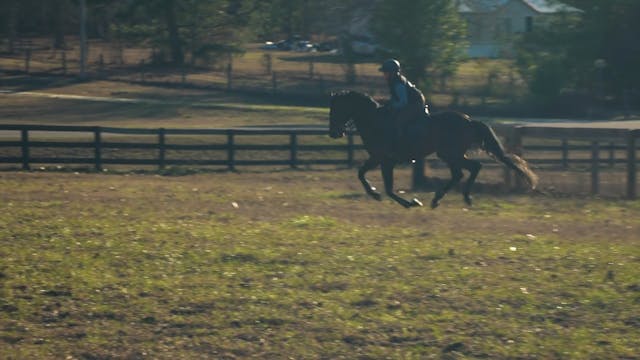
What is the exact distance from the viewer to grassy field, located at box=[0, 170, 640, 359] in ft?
27.3

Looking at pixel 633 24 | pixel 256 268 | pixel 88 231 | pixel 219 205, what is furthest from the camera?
pixel 633 24

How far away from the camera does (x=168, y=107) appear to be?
45781 mm

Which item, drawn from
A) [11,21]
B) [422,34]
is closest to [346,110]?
[422,34]

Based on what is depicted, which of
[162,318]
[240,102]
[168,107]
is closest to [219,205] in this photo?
[162,318]

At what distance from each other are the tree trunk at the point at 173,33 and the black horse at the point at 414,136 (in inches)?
1801

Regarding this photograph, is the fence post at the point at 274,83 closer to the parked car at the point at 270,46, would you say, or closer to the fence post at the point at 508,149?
the parked car at the point at 270,46

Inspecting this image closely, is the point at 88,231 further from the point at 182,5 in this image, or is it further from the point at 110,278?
the point at 182,5

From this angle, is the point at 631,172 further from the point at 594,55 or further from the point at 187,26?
the point at 187,26

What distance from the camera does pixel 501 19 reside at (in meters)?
74.2

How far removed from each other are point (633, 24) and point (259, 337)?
1781 inches

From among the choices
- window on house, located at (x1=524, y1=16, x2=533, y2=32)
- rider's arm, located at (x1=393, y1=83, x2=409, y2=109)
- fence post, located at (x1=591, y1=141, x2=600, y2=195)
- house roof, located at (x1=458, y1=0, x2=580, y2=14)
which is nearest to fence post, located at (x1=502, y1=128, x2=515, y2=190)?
fence post, located at (x1=591, y1=141, x2=600, y2=195)

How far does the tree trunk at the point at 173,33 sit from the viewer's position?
61256 millimetres

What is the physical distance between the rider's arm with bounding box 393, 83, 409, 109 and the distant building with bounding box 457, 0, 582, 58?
122 ft

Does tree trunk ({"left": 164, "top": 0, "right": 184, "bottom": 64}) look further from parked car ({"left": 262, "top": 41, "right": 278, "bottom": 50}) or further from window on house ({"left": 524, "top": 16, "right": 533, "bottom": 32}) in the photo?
parked car ({"left": 262, "top": 41, "right": 278, "bottom": 50})
